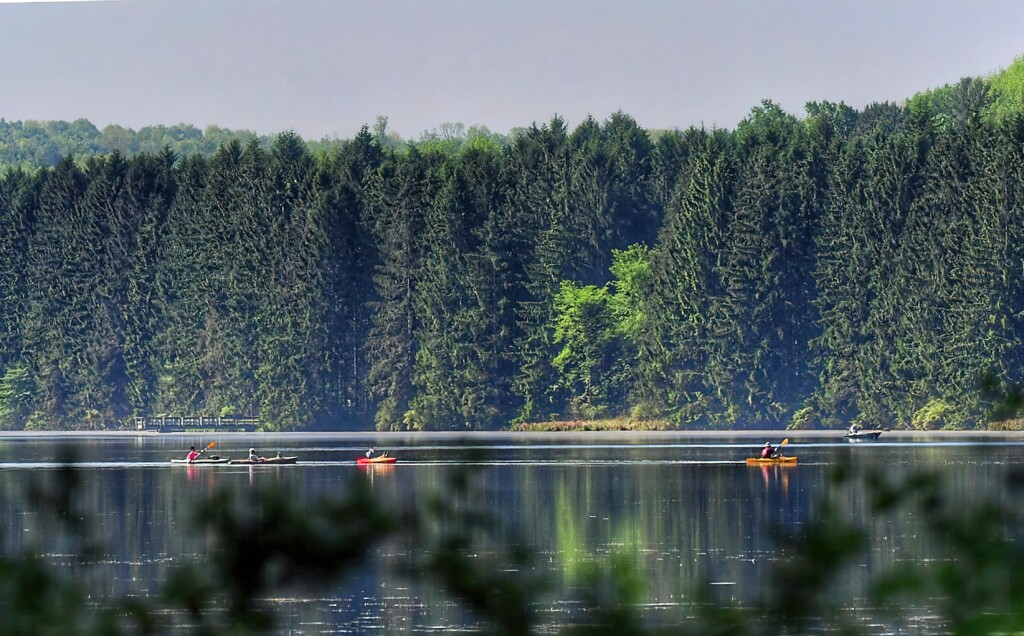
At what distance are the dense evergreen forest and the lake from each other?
315cm

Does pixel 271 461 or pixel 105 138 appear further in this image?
pixel 105 138

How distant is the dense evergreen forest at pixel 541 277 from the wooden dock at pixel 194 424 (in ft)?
2.20

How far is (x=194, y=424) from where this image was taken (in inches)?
3214

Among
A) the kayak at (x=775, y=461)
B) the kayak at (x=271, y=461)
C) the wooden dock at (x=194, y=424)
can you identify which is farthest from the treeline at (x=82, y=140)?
the kayak at (x=775, y=461)

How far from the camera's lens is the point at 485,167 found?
7938 centimetres

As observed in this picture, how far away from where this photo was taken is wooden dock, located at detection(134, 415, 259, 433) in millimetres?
81312

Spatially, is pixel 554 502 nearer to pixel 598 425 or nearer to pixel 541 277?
pixel 598 425

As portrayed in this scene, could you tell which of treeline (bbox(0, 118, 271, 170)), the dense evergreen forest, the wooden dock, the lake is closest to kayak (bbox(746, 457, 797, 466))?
the lake

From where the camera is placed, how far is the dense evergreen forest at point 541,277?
70.8m

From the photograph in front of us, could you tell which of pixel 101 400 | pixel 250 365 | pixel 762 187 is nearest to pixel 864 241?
pixel 762 187

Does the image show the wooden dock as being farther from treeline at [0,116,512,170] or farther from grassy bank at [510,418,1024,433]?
treeline at [0,116,512,170]

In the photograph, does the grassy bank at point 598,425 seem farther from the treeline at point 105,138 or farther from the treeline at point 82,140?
the treeline at point 82,140

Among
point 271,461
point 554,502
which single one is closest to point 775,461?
point 271,461

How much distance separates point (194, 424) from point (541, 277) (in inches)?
631
